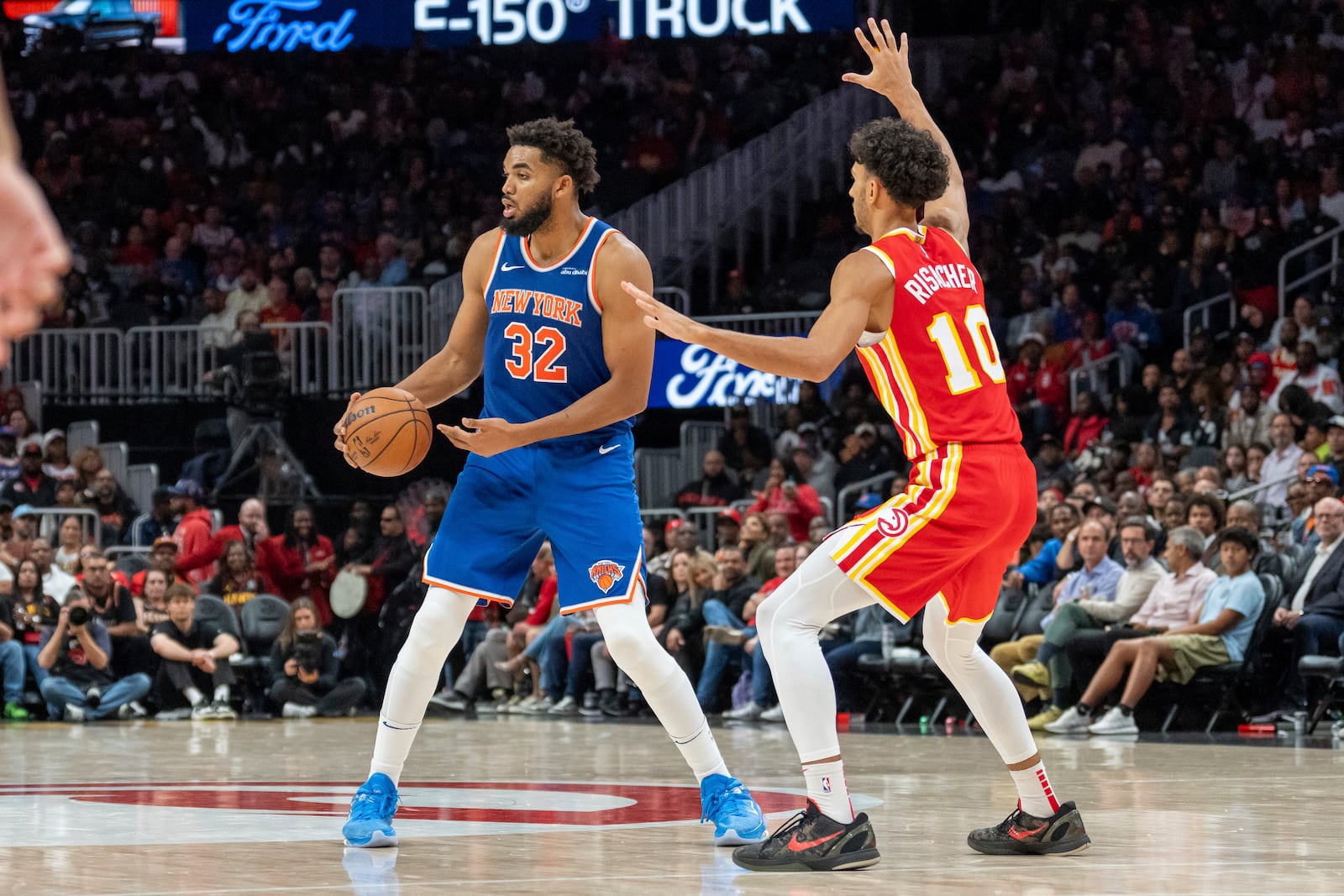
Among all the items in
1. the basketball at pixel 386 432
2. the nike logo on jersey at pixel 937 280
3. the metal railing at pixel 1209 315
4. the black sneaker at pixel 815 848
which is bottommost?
the black sneaker at pixel 815 848

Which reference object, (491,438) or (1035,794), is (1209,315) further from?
(491,438)

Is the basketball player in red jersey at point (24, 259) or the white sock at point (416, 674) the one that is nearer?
the basketball player in red jersey at point (24, 259)

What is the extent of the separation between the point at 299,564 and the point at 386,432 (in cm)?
972

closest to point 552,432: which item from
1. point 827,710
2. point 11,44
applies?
point 827,710

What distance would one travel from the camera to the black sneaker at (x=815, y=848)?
4.97m

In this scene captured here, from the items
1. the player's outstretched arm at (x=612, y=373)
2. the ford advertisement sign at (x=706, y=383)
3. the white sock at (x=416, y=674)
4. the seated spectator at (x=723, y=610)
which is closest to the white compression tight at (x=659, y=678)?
the white sock at (x=416, y=674)

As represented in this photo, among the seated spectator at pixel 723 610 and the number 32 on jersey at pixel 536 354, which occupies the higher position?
the number 32 on jersey at pixel 536 354

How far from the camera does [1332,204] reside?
55.0 feet

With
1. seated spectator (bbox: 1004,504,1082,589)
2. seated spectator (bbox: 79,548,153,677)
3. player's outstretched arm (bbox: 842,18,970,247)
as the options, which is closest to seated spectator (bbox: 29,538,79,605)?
seated spectator (bbox: 79,548,153,677)

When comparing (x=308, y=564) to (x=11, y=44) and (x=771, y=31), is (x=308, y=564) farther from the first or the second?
(x=11, y=44)

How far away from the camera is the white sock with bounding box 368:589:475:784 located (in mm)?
5672

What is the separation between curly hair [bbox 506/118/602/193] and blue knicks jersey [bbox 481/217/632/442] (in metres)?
0.20

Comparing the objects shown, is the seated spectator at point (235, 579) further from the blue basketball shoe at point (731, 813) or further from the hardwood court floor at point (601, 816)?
the blue basketball shoe at point (731, 813)

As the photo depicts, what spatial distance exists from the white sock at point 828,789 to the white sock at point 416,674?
4.13 ft
